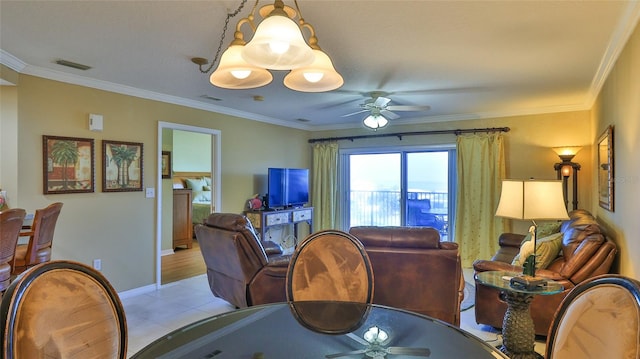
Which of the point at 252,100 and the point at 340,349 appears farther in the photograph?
the point at 252,100

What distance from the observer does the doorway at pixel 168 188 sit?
4359 millimetres

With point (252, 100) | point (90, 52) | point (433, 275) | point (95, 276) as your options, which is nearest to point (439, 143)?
point (252, 100)

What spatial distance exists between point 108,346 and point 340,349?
2.90 ft

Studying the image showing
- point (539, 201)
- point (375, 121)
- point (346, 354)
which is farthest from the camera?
point (375, 121)

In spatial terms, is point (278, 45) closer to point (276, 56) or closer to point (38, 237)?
point (276, 56)

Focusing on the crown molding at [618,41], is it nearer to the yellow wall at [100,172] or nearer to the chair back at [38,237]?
the chair back at [38,237]

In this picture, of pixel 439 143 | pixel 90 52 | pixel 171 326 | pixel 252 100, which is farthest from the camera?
pixel 439 143

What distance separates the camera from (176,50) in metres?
2.89

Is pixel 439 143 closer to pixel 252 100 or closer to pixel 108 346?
pixel 252 100

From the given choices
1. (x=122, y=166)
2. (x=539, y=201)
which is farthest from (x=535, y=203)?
(x=122, y=166)

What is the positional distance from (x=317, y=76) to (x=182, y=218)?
5580 millimetres

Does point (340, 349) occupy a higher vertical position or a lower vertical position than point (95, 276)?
lower

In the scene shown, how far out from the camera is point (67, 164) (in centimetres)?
355

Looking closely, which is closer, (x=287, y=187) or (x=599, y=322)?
(x=599, y=322)
